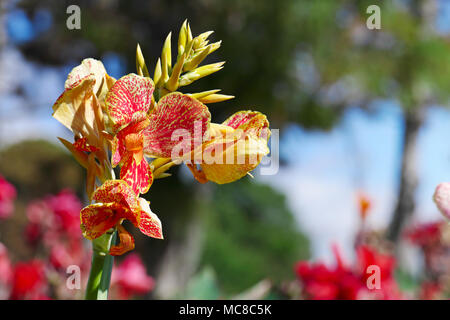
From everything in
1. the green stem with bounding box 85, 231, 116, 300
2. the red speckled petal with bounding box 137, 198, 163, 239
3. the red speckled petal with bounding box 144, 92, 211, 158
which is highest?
the red speckled petal with bounding box 144, 92, 211, 158

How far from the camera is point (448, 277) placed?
132 centimetres

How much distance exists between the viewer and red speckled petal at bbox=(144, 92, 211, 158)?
24 centimetres

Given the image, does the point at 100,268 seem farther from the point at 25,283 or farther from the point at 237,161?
the point at 25,283

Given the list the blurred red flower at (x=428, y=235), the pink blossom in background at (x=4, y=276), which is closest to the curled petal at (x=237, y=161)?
the pink blossom in background at (x=4, y=276)

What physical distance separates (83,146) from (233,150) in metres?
0.09

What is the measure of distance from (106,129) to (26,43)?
3863mm

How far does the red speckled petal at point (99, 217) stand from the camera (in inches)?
9.5

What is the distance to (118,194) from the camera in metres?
0.24

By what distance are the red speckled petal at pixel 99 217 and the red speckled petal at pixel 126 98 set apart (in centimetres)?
5

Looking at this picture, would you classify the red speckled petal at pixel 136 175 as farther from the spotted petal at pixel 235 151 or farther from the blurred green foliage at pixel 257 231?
the blurred green foliage at pixel 257 231

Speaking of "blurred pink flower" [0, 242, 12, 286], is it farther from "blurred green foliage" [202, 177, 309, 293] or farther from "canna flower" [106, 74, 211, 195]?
"blurred green foliage" [202, 177, 309, 293]

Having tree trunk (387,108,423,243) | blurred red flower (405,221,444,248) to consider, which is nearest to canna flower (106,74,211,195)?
blurred red flower (405,221,444,248)

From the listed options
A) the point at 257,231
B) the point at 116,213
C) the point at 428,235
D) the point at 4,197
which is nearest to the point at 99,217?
the point at 116,213

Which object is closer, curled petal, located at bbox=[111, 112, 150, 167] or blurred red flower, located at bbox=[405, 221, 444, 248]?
curled petal, located at bbox=[111, 112, 150, 167]
